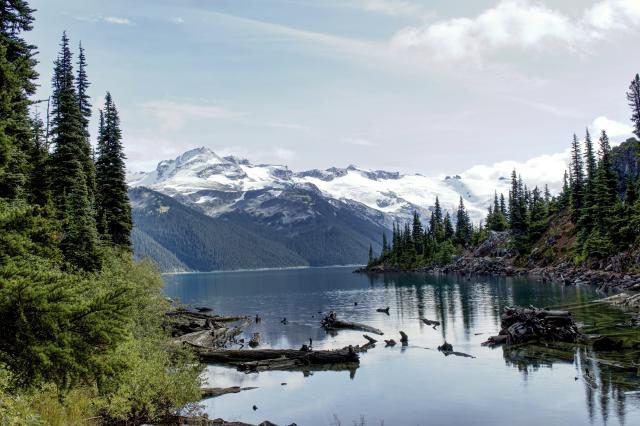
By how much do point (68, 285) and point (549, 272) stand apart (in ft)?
437

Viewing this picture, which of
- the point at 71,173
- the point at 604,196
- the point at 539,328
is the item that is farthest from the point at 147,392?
the point at 604,196

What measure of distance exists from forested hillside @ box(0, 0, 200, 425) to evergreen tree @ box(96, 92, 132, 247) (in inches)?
5.6

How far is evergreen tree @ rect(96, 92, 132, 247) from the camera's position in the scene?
63250 mm

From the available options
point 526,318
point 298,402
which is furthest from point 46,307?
point 526,318

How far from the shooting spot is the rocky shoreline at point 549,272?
89188 millimetres

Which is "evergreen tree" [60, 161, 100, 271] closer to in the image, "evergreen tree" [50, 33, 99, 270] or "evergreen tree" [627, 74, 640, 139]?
"evergreen tree" [50, 33, 99, 270]

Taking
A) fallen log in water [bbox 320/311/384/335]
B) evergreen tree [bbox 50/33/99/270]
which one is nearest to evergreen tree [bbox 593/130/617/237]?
fallen log in water [bbox 320/311/384/335]

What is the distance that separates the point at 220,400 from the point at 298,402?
5695 millimetres

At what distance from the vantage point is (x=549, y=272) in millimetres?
126812

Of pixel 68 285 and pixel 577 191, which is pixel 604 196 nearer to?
pixel 577 191

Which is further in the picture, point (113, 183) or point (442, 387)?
point (113, 183)

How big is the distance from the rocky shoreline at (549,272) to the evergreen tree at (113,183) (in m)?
77.9

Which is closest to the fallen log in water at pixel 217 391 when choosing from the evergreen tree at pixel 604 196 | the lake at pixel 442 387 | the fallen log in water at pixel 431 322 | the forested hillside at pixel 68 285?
the lake at pixel 442 387

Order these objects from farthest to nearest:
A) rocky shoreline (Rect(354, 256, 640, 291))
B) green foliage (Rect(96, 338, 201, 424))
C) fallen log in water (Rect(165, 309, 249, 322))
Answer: rocky shoreline (Rect(354, 256, 640, 291)), fallen log in water (Rect(165, 309, 249, 322)), green foliage (Rect(96, 338, 201, 424))
